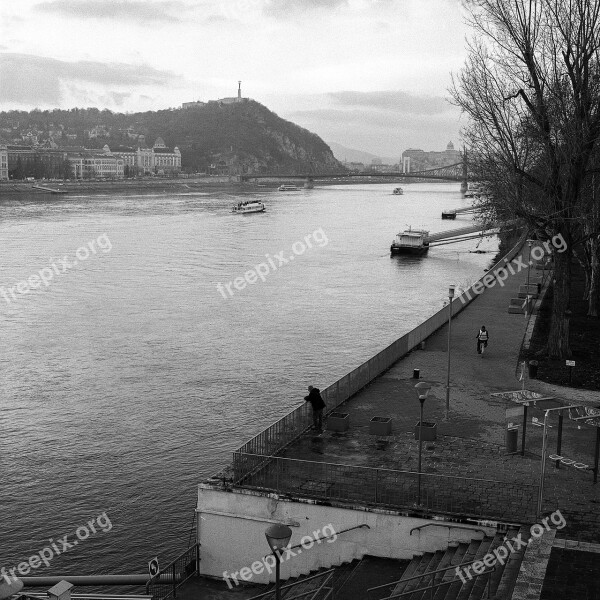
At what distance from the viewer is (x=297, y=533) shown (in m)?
12.5

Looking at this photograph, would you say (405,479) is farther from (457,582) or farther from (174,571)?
(174,571)

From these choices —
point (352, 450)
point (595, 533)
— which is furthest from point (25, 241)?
point (595, 533)

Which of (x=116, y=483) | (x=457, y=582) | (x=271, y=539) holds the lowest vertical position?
(x=116, y=483)

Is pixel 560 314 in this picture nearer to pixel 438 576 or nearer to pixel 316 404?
pixel 316 404

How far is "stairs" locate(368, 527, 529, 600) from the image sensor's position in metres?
9.94

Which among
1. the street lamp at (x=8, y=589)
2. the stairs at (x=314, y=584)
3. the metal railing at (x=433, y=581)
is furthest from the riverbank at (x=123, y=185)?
the street lamp at (x=8, y=589)

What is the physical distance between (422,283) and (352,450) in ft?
113

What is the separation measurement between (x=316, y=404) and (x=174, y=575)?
4808 mm

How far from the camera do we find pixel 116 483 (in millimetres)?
17594

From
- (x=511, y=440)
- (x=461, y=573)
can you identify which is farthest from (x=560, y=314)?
(x=461, y=573)

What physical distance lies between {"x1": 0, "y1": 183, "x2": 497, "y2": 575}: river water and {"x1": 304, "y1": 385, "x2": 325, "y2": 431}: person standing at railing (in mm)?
3250

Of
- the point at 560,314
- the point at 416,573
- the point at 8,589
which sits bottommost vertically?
the point at 416,573

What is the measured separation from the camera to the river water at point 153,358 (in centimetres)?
1639

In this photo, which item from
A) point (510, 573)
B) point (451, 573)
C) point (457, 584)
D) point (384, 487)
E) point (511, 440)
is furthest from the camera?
point (511, 440)
